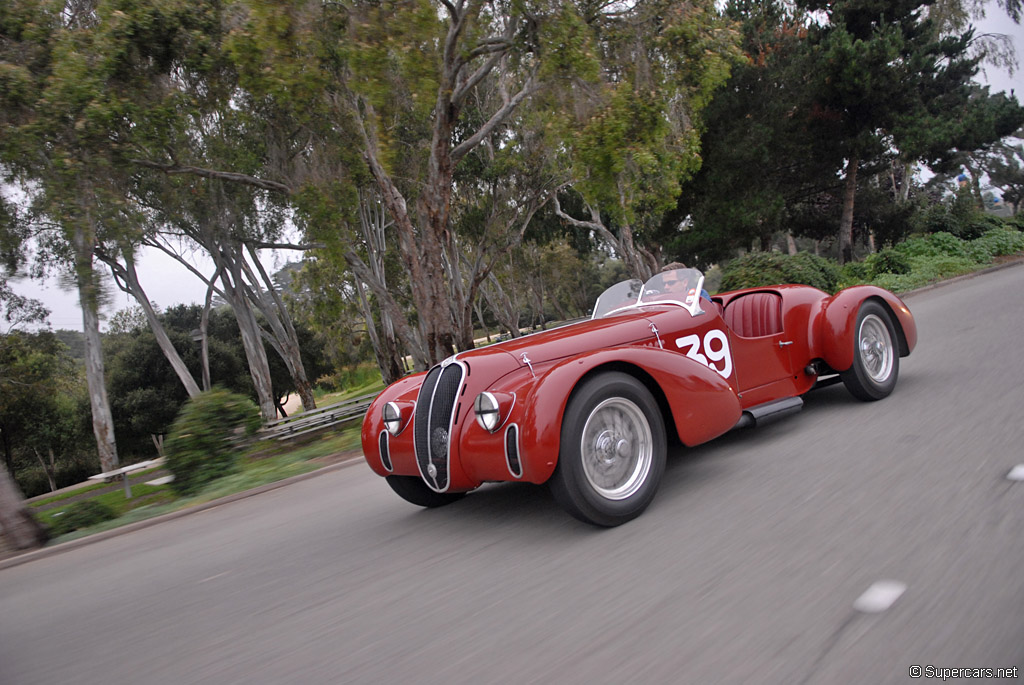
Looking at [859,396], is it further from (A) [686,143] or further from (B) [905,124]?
(B) [905,124]

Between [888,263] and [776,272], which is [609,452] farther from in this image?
[888,263]

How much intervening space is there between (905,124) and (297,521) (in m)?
27.2

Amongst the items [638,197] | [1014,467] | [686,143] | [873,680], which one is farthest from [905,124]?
[873,680]

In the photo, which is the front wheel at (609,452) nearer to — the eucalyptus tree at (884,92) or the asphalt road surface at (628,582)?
the asphalt road surface at (628,582)

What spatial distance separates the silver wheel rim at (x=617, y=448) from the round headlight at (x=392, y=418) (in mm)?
1352

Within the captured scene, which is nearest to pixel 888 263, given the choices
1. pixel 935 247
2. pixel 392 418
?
pixel 935 247

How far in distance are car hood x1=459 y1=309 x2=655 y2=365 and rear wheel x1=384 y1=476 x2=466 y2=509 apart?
3.38ft

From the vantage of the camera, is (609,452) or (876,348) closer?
(609,452)

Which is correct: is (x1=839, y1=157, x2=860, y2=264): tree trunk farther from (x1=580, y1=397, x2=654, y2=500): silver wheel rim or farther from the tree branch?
(x1=580, y1=397, x2=654, y2=500): silver wheel rim

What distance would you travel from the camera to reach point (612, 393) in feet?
13.3

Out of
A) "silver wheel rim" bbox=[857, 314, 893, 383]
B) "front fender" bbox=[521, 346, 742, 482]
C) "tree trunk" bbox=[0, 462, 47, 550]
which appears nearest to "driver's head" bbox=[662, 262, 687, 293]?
"front fender" bbox=[521, 346, 742, 482]

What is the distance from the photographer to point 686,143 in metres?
18.4

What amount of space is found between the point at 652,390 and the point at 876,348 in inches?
112

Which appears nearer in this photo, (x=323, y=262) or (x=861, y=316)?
(x=861, y=316)
